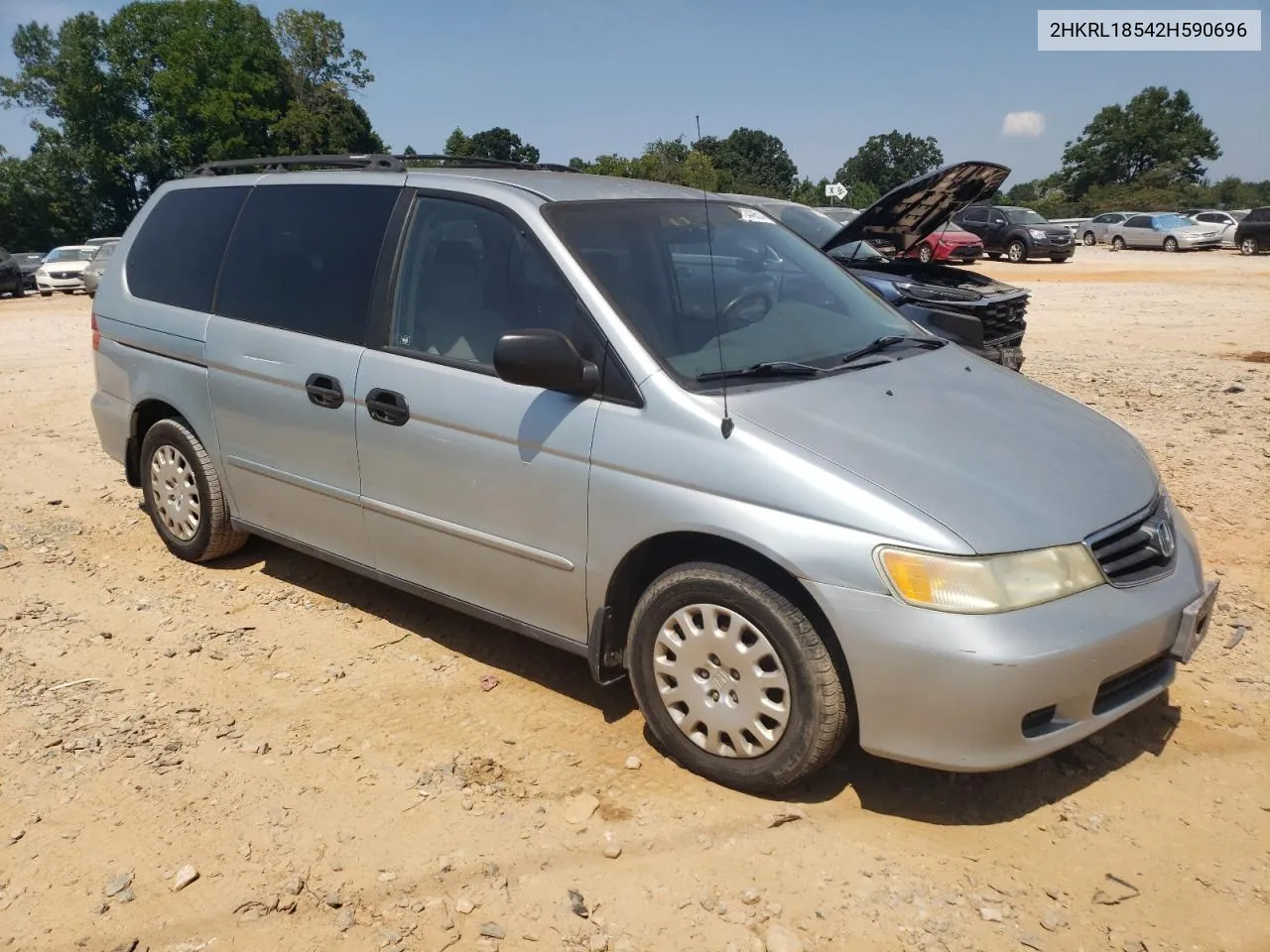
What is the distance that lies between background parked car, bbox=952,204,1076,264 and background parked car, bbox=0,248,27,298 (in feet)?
87.7

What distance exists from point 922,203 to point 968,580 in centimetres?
614

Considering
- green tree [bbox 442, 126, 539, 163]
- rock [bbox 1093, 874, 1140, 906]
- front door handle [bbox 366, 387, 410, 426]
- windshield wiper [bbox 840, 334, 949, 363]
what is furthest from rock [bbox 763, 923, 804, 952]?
green tree [bbox 442, 126, 539, 163]

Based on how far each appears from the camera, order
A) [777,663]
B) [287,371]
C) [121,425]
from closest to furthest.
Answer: [777,663] → [287,371] → [121,425]

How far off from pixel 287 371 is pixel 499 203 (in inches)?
48.4

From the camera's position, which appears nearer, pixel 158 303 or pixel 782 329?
pixel 782 329

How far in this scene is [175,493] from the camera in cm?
520

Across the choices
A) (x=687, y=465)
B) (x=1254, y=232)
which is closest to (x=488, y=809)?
(x=687, y=465)

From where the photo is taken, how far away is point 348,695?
397 centimetres

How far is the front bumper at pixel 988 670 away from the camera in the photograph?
2.74 meters

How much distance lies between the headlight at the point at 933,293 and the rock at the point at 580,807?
249 inches

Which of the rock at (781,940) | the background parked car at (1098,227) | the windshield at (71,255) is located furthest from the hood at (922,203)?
the background parked car at (1098,227)

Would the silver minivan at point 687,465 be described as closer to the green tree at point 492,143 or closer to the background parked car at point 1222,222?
the background parked car at point 1222,222

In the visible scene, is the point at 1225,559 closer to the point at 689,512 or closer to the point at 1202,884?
the point at 1202,884

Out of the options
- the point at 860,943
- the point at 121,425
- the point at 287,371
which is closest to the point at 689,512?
the point at 860,943
